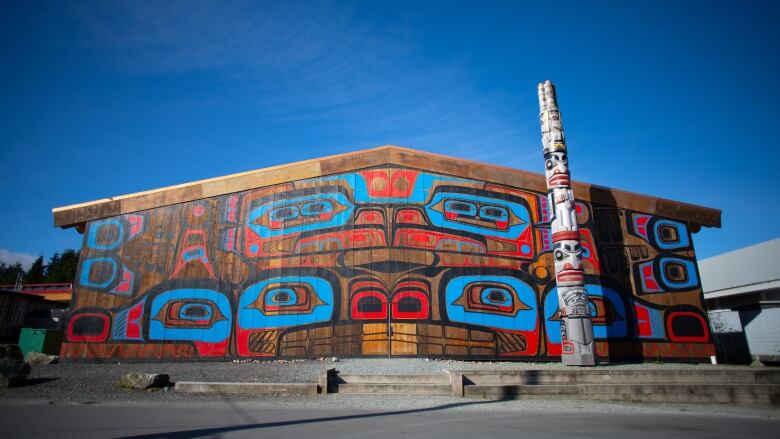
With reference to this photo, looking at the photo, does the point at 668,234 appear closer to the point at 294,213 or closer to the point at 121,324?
the point at 294,213

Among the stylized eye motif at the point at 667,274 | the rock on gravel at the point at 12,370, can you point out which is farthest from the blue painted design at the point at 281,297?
the stylized eye motif at the point at 667,274

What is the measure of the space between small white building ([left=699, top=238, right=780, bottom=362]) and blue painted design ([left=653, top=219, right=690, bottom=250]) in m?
3.21

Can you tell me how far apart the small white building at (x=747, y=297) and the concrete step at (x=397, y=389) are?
1260cm

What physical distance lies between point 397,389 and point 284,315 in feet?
18.4

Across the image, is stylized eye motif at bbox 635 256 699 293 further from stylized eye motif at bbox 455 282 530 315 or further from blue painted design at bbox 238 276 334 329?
blue painted design at bbox 238 276 334 329

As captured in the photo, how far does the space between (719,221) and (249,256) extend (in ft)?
54.5

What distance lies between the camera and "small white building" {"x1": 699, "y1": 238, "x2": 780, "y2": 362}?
1399 cm

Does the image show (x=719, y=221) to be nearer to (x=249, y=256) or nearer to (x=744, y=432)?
(x=744, y=432)

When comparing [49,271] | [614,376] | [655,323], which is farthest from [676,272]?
[49,271]

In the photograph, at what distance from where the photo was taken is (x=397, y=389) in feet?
25.9

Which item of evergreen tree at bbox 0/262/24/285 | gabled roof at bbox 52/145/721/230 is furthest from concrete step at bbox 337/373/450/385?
evergreen tree at bbox 0/262/24/285

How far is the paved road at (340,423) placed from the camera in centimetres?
487

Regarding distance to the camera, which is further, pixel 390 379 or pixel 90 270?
pixel 90 270

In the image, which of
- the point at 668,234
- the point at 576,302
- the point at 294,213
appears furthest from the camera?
the point at 668,234
